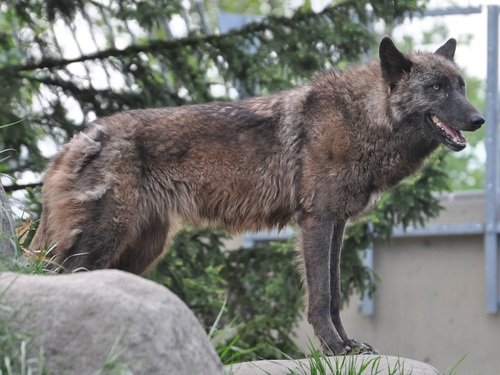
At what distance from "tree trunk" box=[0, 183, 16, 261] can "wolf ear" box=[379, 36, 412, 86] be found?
2.51 metres

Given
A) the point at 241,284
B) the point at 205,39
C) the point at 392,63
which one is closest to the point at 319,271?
the point at 392,63

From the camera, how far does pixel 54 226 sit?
17.8ft

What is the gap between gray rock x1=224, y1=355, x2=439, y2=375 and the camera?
468cm

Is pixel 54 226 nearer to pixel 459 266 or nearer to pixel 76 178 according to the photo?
pixel 76 178

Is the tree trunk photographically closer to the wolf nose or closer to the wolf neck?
the wolf neck

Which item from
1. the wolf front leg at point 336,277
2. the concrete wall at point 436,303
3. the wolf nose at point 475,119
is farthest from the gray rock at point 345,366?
the concrete wall at point 436,303

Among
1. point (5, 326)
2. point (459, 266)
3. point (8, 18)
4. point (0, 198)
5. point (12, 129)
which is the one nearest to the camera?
point (5, 326)

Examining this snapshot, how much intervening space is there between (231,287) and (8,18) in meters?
3.47

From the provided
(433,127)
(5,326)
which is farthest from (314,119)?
(5,326)

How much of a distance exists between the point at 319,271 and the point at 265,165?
0.79m

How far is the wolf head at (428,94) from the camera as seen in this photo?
18.3ft

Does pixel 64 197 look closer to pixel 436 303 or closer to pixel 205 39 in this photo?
pixel 205 39

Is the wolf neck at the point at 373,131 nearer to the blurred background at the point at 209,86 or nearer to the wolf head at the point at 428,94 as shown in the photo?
the wolf head at the point at 428,94

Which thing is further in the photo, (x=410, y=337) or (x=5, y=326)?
(x=410, y=337)
